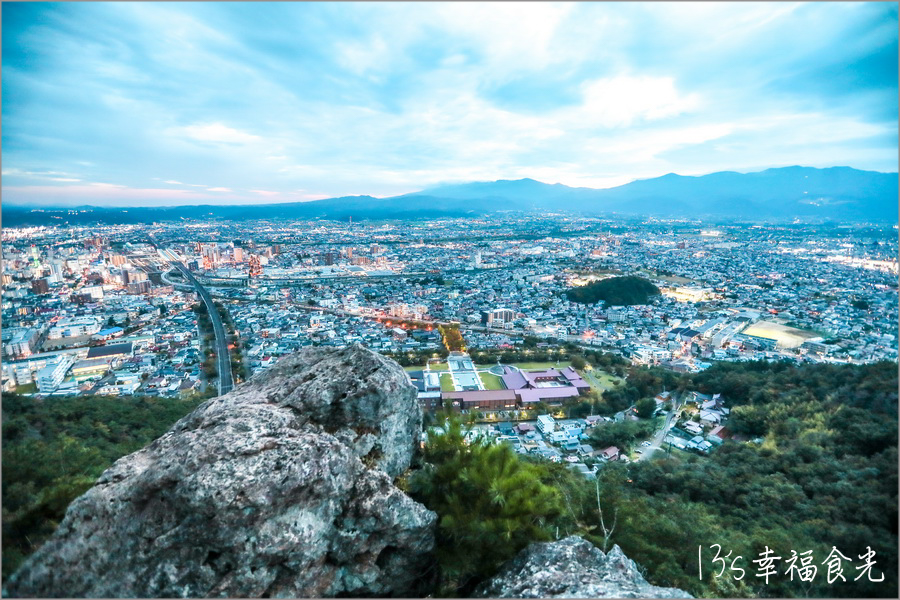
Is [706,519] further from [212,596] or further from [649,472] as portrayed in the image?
[212,596]

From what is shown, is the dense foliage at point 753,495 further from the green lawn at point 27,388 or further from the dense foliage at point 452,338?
the green lawn at point 27,388

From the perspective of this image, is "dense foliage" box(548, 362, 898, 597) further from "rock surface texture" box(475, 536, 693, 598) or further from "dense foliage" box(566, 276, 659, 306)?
"dense foliage" box(566, 276, 659, 306)

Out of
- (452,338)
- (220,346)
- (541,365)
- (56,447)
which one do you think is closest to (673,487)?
(541,365)

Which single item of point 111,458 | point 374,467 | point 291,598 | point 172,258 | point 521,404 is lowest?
point 521,404

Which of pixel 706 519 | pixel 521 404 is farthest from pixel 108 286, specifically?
pixel 706 519

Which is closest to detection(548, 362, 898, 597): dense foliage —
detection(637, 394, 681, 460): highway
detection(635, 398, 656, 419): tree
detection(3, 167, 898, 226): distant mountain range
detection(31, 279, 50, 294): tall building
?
detection(637, 394, 681, 460): highway

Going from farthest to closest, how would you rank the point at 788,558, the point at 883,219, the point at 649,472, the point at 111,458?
the point at 883,219 → the point at 649,472 → the point at 111,458 → the point at 788,558

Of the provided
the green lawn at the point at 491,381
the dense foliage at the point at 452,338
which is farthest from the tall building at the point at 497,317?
the green lawn at the point at 491,381
